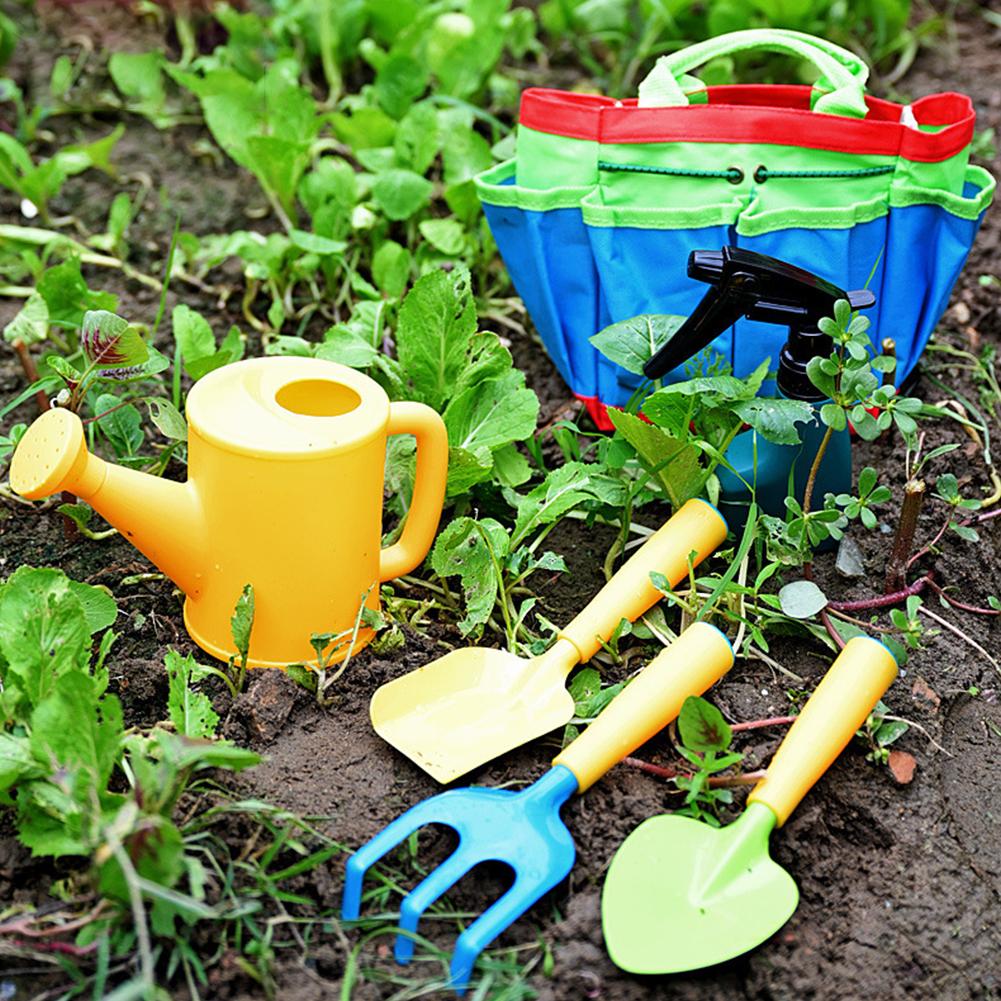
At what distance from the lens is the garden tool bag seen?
4.88ft

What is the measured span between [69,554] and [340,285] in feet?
2.23

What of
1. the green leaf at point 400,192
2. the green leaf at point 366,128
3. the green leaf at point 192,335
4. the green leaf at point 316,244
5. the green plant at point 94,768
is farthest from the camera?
the green leaf at point 366,128

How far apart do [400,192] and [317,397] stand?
0.69 metres

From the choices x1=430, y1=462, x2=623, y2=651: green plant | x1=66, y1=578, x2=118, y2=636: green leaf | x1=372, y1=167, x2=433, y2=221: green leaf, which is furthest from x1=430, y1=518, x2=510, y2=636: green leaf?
x1=372, y1=167, x2=433, y2=221: green leaf

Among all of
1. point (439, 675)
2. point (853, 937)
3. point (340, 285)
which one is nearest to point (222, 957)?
point (439, 675)

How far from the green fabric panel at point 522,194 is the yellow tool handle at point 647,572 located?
430 mm

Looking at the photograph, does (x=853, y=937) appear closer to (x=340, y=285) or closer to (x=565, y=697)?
(x=565, y=697)

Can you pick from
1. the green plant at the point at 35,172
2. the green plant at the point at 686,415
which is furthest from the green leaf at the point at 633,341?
the green plant at the point at 35,172

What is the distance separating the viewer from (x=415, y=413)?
1.28 m

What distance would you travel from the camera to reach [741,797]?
119cm

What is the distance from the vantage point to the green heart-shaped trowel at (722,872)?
3.46 ft

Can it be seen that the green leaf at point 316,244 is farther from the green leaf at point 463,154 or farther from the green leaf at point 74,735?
the green leaf at point 74,735

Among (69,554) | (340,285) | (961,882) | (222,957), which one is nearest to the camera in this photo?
(222,957)

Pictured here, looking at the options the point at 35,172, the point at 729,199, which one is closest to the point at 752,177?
the point at 729,199
